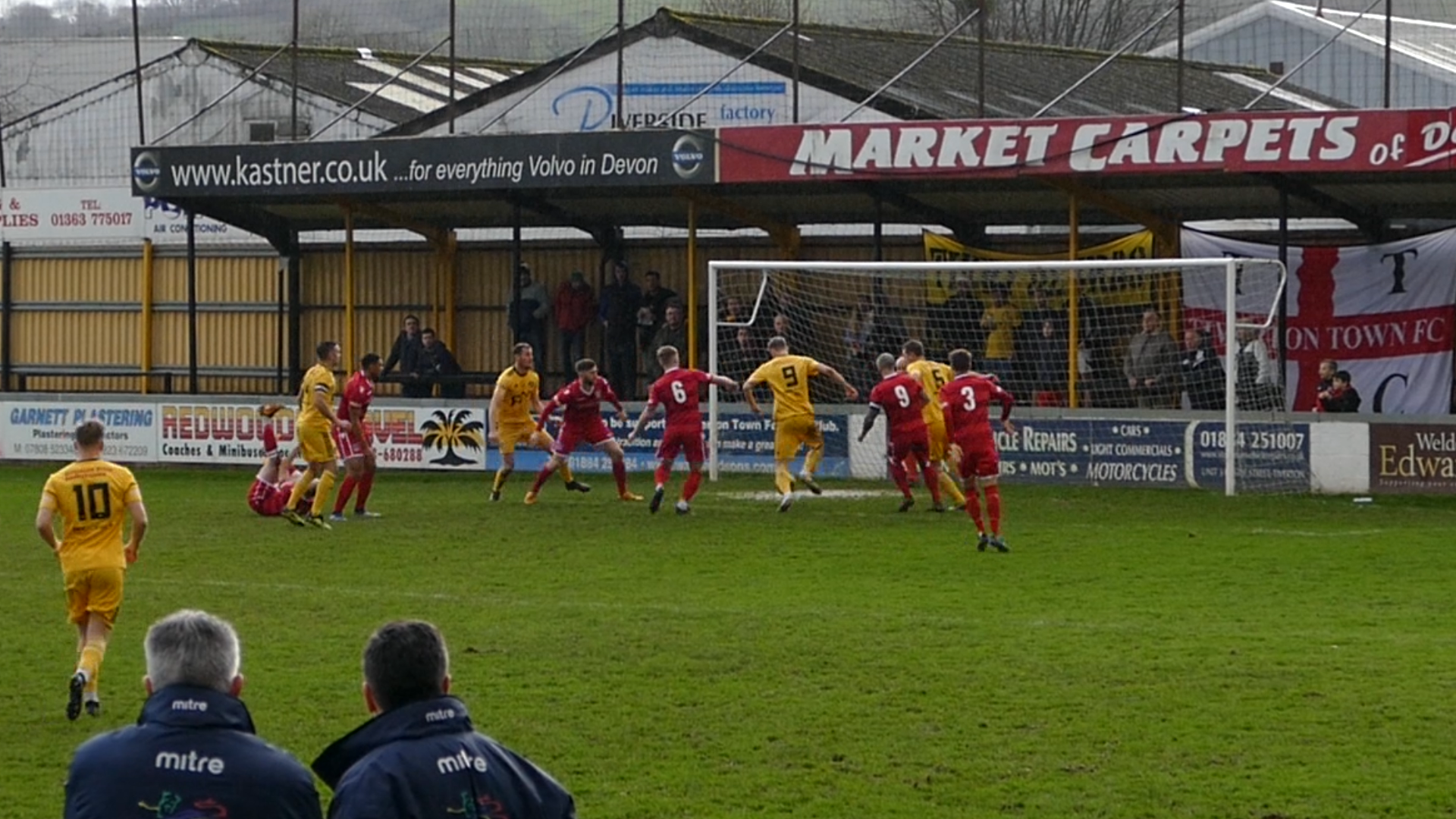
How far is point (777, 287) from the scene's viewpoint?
2858 cm

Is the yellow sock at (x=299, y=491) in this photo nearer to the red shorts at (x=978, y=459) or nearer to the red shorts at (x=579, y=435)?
the red shorts at (x=579, y=435)

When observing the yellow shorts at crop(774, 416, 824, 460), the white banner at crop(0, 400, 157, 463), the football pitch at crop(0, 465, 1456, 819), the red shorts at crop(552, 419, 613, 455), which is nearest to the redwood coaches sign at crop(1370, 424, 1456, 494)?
the football pitch at crop(0, 465, 1456, 819)

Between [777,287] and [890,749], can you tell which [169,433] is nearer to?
[777,287]

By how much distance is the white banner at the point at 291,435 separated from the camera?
93.1 ft

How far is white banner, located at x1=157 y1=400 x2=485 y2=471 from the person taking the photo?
28.4m

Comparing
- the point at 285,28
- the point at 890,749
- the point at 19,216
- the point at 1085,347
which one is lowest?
the point at 890,749

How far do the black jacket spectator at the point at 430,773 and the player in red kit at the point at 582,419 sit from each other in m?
18.2

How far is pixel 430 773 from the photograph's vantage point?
15.6 ft

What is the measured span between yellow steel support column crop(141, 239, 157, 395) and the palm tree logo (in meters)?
8.65

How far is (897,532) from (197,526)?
7.36 meters

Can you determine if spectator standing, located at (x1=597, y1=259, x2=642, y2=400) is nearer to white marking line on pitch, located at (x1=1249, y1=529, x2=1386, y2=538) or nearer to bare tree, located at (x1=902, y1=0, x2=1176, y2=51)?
white marking line on pitch, located at (x1=1249, y1=529, x2=1386, y2=538)

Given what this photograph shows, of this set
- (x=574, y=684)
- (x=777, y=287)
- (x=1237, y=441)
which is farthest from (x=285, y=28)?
(x=574, y=684)

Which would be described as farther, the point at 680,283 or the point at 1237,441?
the point at 680,283

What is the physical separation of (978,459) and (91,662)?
339 inches
